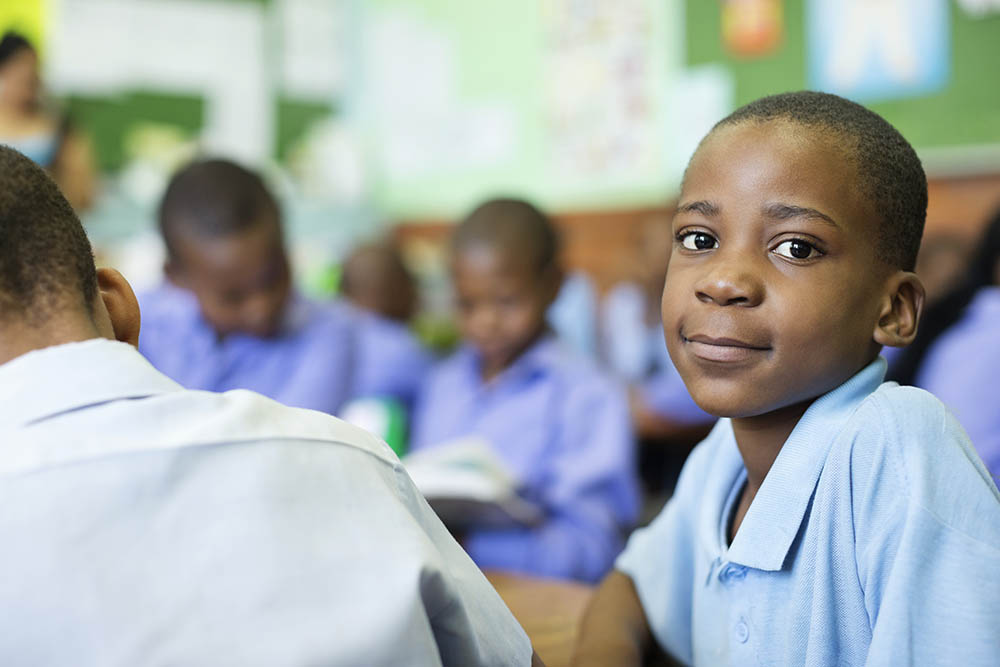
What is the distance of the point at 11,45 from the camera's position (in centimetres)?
366

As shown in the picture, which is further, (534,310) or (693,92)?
(693,92)

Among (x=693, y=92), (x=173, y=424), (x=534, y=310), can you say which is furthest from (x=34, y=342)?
(x=693, y=92)

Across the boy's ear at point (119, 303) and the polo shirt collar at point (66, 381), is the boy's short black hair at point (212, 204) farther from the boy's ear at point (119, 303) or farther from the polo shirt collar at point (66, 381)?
the polo shirt collar at point (66, 381)

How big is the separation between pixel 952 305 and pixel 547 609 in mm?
1167

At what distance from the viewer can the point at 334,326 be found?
6.96 ft

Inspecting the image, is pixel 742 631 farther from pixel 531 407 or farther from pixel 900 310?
pixel 531 407

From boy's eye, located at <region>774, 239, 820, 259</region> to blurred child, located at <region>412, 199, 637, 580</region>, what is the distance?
3.04 feet

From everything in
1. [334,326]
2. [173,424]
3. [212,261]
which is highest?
[173,424]

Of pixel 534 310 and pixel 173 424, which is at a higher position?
pixel 173 424

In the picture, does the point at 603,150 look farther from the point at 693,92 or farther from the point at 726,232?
the point at 726,232

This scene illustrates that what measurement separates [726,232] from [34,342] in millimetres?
532

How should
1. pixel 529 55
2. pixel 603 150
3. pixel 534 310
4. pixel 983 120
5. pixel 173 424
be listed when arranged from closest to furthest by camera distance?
1. pixel 173 424
2. pixel 534 310
3. pixel 983 120
4. pixel 603 150
5. pixel 529 55

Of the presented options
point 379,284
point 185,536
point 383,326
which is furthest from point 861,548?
point 379,284

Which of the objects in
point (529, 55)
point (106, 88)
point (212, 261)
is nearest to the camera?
point (212, 261)
